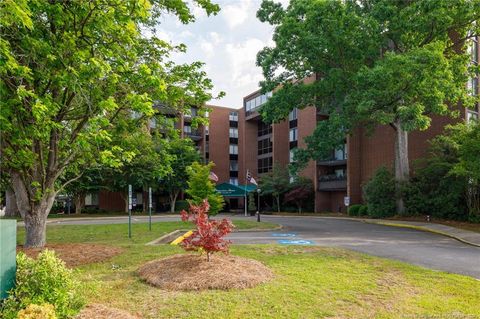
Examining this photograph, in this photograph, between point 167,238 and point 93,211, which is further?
point 93,211

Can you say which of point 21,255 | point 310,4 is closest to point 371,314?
point 21,255

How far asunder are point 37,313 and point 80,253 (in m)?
6.74

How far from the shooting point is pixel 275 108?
90.2 ft

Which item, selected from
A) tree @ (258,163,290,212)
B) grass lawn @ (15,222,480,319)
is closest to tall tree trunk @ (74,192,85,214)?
tree @ (258,163,290,212)

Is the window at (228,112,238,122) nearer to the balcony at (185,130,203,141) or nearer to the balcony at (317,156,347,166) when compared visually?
the balcony at (185,130,203,141)

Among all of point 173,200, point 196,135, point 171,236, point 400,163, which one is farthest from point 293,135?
point 171,236

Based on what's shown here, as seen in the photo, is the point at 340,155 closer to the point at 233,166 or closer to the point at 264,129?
the point at 264,129

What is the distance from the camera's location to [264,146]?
2239 inches

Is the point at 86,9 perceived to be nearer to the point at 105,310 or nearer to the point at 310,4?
the point at 105,310

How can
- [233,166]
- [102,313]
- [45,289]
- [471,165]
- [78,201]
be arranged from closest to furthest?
[45,289], [102,313], [471,165], [78,201], [233,166]

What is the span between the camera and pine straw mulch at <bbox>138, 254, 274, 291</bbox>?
283 inches

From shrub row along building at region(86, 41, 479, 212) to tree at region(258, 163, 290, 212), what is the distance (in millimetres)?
2635

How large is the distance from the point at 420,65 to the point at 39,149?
1845 cm

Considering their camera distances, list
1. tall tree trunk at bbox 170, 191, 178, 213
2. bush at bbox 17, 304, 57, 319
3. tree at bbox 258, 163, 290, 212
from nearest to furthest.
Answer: bush at bbox 17, 304, 57, 319, tree at bbox 258, 163, 290, 212, tall tree trunk at bbox 170, 191, 178, 213
